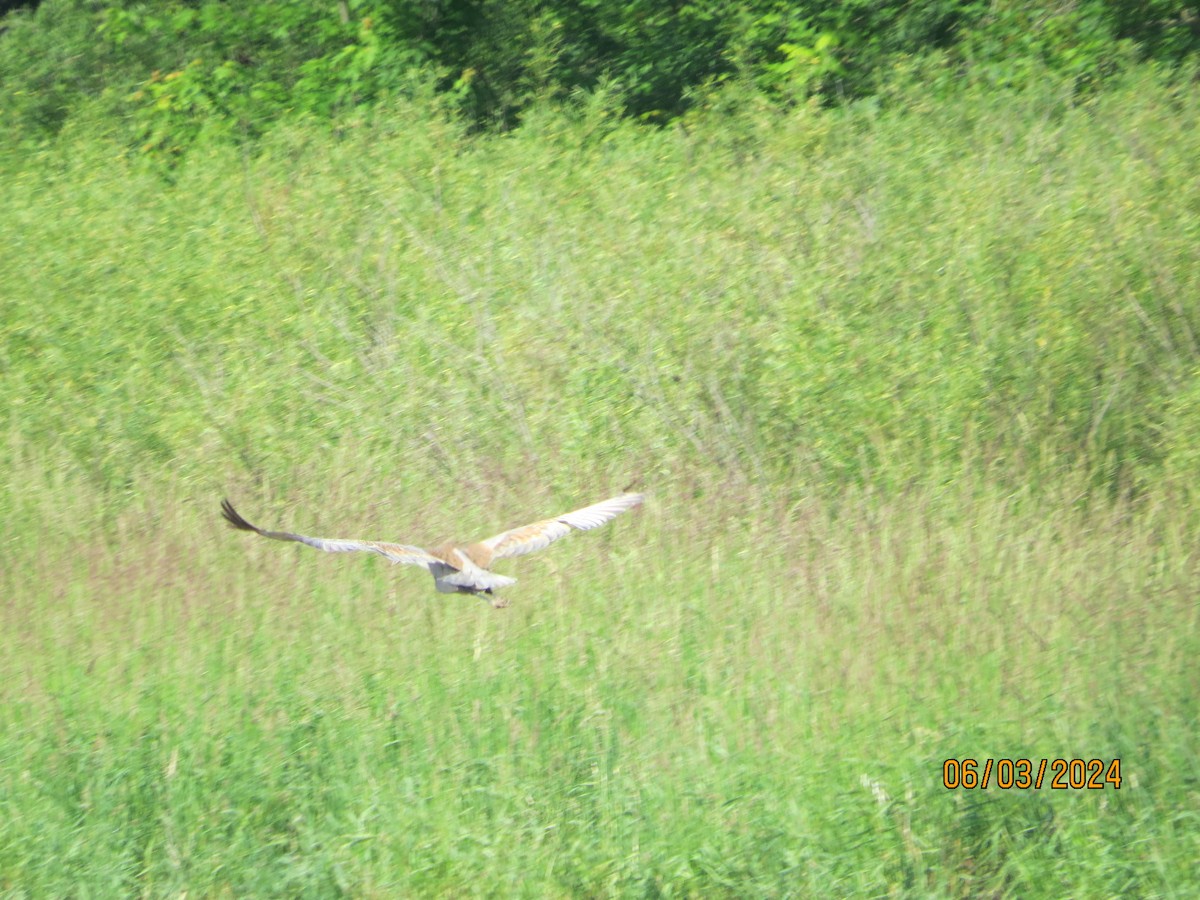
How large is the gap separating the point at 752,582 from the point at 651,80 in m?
6.38

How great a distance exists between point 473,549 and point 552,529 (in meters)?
0.29

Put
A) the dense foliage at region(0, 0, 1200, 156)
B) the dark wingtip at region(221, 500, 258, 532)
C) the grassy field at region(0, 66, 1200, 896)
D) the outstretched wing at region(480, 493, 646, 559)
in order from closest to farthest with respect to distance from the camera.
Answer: the grassy field at region(0, 66, 1200, 896) → the dark wingtip at region(221, 500, 258, 532) → the outstretched wing at region(480, 493, 646, 559) → the dense foliage at region(0, 0, 1200, 156)

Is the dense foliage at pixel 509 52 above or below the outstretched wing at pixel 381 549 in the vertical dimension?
above

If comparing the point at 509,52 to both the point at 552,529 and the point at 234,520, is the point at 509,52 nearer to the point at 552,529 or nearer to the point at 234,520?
the point at 552,529

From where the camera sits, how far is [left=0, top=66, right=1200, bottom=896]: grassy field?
137 inches

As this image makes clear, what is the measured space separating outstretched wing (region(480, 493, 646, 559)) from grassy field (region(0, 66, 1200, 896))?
0.46 metres

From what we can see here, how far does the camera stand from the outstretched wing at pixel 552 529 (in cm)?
408

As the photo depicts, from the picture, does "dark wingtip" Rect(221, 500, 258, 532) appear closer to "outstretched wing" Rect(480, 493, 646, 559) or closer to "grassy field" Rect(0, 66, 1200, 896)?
"grassy field" Rect(0, 66, 1200, 896)

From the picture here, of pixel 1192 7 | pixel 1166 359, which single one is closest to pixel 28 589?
pixel 1166 359

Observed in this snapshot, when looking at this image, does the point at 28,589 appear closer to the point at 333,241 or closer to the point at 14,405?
the point at 14,405
